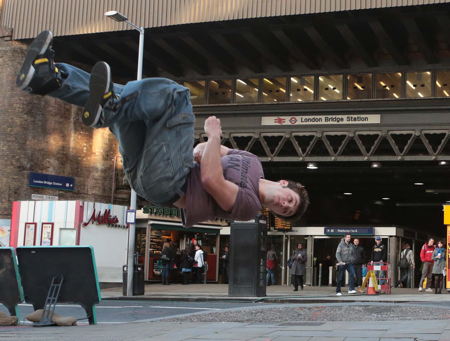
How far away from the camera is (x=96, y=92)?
590 centimetres

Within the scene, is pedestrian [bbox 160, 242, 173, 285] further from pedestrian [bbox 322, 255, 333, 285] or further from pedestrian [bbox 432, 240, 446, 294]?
pedestrian [bbox 432, 240, 446, 294]

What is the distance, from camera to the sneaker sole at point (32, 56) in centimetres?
607

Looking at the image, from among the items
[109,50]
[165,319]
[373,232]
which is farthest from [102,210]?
[165,319]

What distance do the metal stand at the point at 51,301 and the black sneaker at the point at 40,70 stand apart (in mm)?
7700

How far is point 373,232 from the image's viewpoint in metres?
32.6

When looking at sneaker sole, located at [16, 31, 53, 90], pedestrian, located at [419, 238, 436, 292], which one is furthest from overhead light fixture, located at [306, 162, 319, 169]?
sneaker sole, located at [16, 31, 53, 90]

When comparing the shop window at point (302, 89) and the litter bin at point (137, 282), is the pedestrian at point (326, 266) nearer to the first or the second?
the shop window at point (302, 89)

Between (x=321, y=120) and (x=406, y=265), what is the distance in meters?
6.49

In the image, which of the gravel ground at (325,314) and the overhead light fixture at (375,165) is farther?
the overhead light fixture at (375,165)

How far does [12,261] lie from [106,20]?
17240 millimetres

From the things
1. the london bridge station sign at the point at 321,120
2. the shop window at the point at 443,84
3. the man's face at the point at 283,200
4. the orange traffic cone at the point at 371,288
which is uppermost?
the shop window at the point at 443,84

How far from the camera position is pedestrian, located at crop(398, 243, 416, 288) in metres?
29.6

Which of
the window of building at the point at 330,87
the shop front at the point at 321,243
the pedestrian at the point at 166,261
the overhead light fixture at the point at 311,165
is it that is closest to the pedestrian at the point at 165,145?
the window of building at the point at 330,87

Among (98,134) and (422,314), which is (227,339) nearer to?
(422,314)
